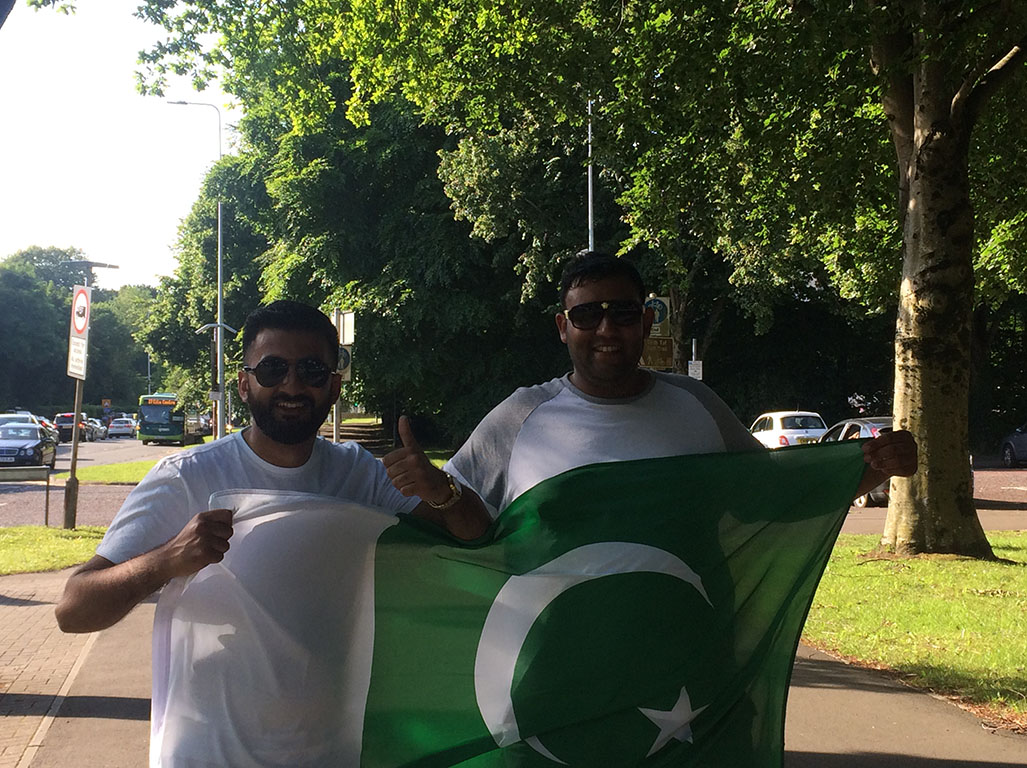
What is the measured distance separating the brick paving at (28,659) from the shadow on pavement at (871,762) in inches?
151

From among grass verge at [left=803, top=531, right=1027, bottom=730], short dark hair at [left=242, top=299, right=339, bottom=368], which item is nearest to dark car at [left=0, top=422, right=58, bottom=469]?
grass verge at [left=803, top=531, right=1027, bottom=730]

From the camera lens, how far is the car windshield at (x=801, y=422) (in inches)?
917

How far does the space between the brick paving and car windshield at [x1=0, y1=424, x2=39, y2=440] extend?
23.6 meters

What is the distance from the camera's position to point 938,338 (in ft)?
37.2

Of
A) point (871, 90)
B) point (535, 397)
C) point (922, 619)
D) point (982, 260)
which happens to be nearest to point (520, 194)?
point (982, 260)

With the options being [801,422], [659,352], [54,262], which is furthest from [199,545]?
[54,262]

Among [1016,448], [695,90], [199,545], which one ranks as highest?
[695,90]

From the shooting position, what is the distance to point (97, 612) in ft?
7.64

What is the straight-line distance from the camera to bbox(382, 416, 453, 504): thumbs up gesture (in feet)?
8.85

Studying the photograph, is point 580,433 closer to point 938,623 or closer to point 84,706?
point 84,706

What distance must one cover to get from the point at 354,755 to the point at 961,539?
10.3 m

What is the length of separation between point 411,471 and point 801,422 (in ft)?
71.8

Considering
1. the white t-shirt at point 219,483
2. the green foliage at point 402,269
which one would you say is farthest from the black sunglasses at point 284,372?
the green foliage at point 402,269

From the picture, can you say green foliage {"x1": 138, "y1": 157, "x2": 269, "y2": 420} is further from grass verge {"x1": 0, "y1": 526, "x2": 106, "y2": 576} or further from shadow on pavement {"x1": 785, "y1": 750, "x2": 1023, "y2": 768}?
shadow on pavement {"x1": 785, "y1": 750, "x2": 1023, "y2": 768}
